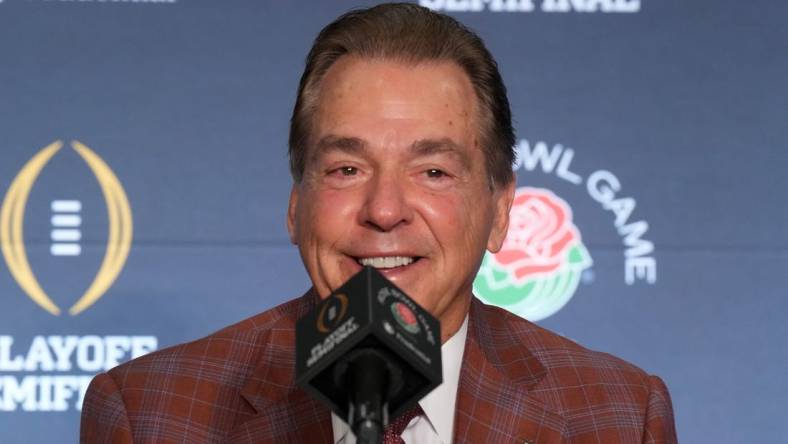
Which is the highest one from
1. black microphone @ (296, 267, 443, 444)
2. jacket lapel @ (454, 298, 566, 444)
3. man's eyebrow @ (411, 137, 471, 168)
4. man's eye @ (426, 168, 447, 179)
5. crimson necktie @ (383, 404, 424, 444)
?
man's eyebrow @ (411, 137, 471, 168)

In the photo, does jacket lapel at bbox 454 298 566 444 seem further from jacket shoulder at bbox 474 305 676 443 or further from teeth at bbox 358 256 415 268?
teeth at bbox 358 256 415 268

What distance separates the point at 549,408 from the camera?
1.90 metres

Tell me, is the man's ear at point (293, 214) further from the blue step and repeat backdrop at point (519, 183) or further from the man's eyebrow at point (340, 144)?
the blue step and repeat backdrop at point (519, 183)

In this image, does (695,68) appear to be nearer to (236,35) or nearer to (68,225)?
(236,35)

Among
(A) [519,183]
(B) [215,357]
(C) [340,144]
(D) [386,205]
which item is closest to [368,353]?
(D) [386,205]

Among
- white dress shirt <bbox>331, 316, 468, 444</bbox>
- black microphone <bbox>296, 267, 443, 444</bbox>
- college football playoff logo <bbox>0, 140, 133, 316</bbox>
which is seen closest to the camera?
black microphone <bbox>296, 267, 443, 444</bbox>

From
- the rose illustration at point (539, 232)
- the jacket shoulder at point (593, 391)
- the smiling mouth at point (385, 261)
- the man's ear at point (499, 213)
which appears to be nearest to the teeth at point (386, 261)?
the smiling mouth at point (385, 261)

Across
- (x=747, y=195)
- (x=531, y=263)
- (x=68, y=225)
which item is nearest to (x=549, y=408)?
(x=531, y=263)

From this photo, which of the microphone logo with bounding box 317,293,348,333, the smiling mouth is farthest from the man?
the microphone logo with bounding box 317,293,348,333

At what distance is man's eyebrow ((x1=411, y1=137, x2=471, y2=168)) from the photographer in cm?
173

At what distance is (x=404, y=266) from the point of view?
5.61 feet

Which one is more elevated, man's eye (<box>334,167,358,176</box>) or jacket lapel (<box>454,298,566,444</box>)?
man's eye (<box>334,167,358,176</box>)

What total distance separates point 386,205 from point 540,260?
3.35 feet

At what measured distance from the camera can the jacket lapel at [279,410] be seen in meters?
1.82
